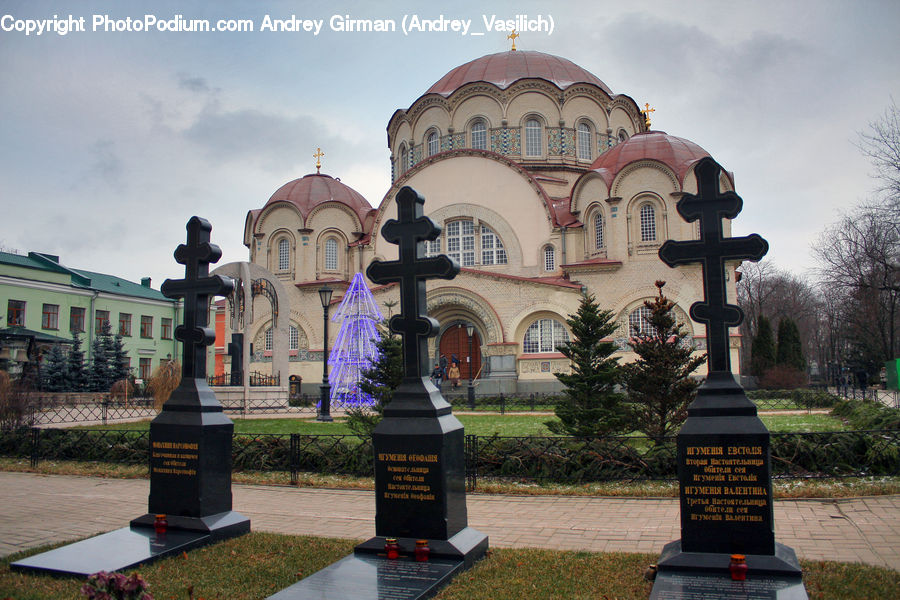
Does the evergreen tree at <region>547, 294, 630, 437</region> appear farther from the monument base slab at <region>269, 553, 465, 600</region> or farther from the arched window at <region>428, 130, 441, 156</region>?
the arched window at <region>428, 130, 441, 156</region>

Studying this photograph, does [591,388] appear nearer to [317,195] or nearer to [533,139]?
[533,139]

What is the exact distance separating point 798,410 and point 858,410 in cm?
743

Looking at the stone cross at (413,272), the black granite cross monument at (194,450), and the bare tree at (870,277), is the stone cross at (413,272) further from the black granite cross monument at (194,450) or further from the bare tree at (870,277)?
the bare tree at (870,277)

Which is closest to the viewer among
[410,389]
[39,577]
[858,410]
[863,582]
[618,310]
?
[863,582]

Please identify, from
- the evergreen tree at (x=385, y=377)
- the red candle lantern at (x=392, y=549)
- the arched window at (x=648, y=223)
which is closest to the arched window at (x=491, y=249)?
the arched window at (x=648, y=223)

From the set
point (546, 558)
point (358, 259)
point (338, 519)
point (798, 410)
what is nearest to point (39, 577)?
point (338, 519)

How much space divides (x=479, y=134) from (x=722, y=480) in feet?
106

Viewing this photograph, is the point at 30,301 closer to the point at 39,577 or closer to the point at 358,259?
the point at 358,259

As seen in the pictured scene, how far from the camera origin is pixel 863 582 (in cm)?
530

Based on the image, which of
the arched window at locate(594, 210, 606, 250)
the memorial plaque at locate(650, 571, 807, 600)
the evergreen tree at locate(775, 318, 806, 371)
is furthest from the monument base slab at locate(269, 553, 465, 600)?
the evergreen tree at locate(775, 318, 806, 371)

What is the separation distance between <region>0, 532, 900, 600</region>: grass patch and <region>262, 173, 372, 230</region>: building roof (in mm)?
30620

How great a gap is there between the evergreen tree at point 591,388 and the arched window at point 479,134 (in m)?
24.0

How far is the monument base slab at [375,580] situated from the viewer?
5.20 m

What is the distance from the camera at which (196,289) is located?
26.4 feet
